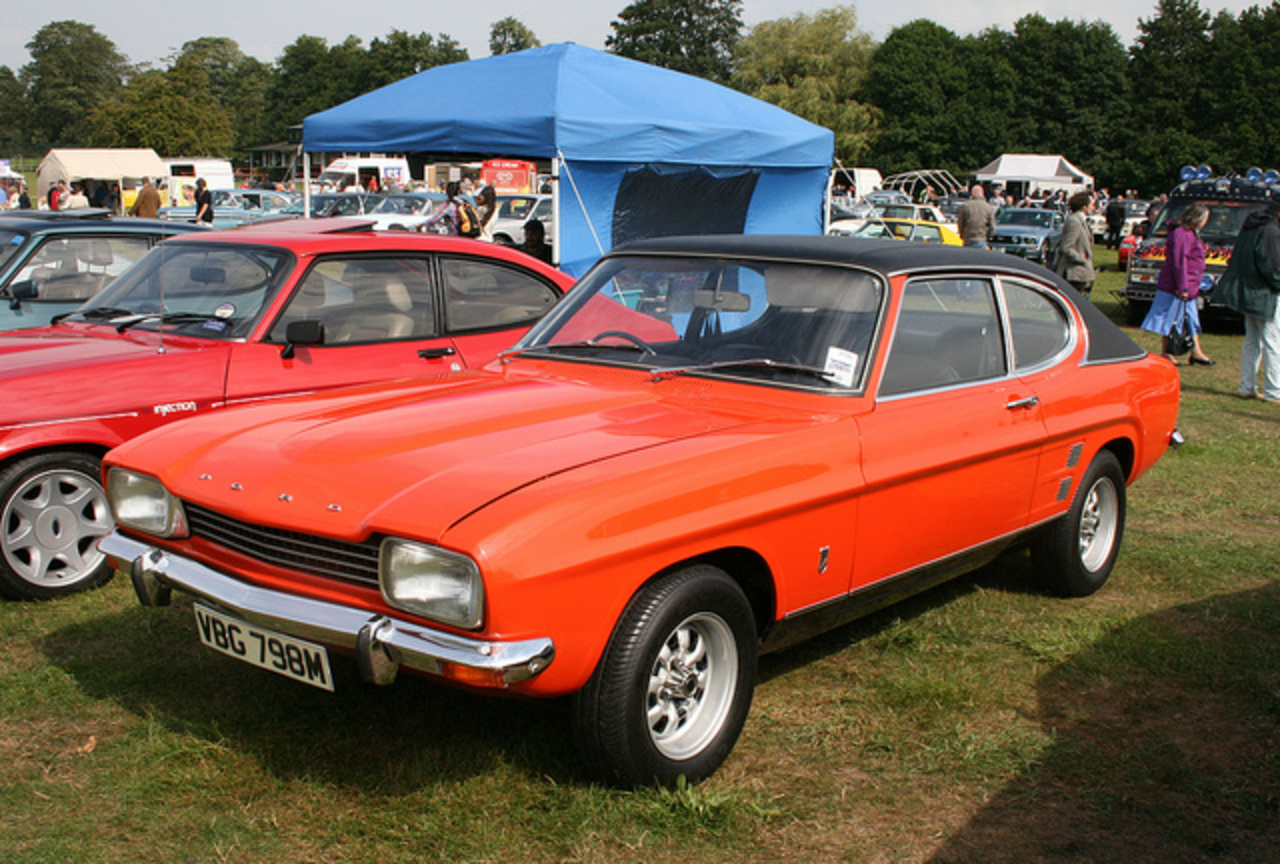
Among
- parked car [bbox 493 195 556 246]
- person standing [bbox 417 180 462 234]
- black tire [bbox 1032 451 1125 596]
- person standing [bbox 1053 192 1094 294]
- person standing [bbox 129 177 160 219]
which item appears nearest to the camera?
black tire [bbox 1032 451 1125 596]

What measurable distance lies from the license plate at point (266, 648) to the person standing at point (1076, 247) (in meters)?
12.0

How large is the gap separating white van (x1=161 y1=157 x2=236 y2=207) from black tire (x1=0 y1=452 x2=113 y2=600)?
34.7 meters

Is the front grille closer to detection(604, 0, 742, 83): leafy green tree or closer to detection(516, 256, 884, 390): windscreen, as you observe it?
detection(516, 256, 884, 390): windscreen

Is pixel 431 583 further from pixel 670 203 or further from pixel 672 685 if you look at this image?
pixel 670 203

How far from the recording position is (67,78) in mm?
126938

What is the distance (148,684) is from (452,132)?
8141 mm

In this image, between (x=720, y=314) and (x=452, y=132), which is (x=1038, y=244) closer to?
(x=452, y=132)

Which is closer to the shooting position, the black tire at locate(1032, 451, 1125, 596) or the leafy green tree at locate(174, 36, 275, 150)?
the black tire at locate(1032, 451, 1125, 596)

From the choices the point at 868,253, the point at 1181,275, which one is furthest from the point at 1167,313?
the point at 868,253

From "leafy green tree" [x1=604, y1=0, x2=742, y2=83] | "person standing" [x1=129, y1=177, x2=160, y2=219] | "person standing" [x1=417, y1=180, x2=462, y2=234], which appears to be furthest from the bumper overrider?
"leafy green tree" [x1=604, y1=0, x2=742, y2=83]

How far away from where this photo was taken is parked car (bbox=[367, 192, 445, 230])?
2520 centimetres

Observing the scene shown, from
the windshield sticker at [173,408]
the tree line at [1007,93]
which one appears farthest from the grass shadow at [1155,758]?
the tree line at [1007,93]

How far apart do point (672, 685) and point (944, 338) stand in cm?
186

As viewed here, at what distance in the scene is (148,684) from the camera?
391cm
